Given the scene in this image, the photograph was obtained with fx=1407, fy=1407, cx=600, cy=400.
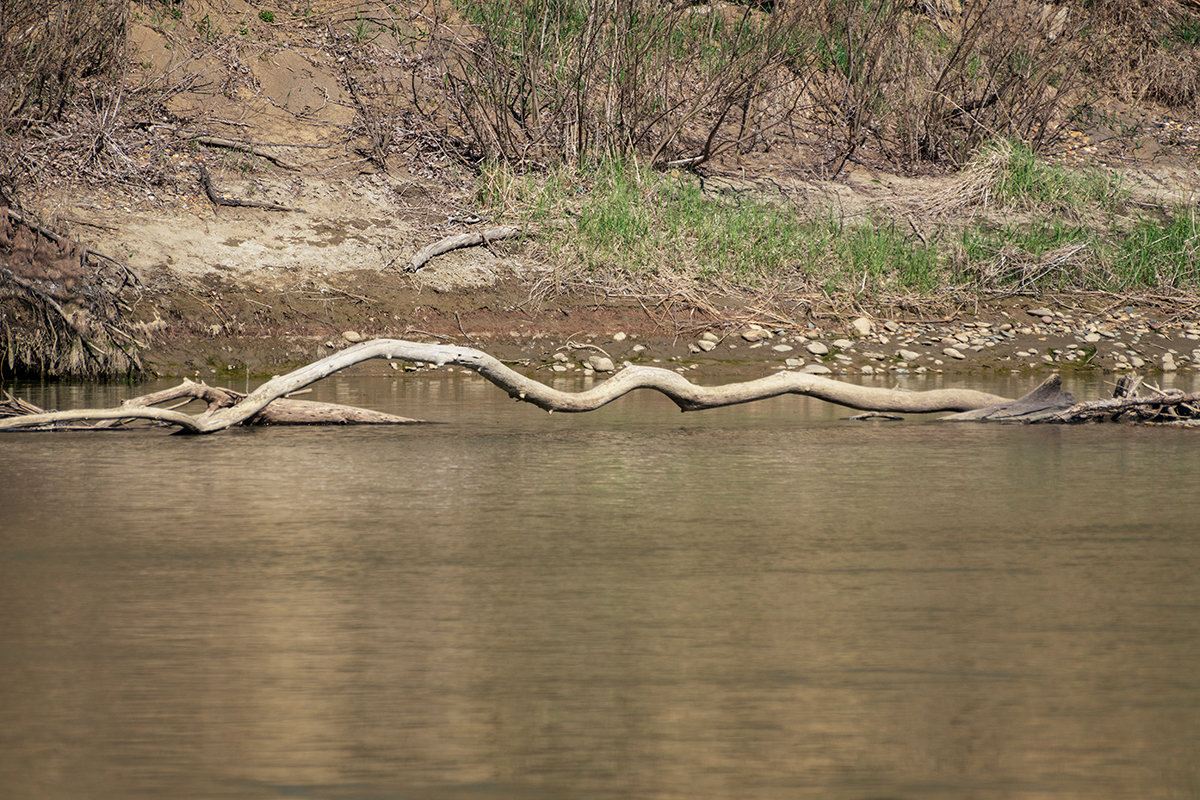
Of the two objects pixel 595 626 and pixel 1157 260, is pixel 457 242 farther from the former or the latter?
pixel 595 626

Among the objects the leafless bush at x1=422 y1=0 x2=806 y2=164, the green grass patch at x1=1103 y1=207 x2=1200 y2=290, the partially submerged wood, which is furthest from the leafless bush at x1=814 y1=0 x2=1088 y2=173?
the partially submerged wood

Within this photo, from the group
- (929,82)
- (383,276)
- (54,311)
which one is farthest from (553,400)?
(929,82)

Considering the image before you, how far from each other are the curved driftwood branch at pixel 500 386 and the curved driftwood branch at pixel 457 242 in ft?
14.8

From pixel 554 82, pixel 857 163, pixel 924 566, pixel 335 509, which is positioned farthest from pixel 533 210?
pixel 924 566

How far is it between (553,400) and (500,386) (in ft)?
1.07

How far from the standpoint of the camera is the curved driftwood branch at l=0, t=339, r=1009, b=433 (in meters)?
7.73

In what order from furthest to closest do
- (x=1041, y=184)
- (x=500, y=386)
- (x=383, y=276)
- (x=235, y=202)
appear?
(x=1041, y=184) < (x=235, y=202) < (x=383, y=276) < (x=500, y=386)

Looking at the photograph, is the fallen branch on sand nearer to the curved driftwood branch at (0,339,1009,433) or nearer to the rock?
the rock

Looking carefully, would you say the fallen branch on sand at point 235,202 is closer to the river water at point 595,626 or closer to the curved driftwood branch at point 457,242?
the curved driftwood branch at point 457,242

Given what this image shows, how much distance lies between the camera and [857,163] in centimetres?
1567

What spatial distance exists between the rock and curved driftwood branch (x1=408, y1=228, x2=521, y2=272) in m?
1.94

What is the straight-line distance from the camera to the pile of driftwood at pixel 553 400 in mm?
7785

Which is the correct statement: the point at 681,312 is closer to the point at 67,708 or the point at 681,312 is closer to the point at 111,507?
the point at 111,507

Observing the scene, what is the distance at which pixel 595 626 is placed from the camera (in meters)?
3.86
